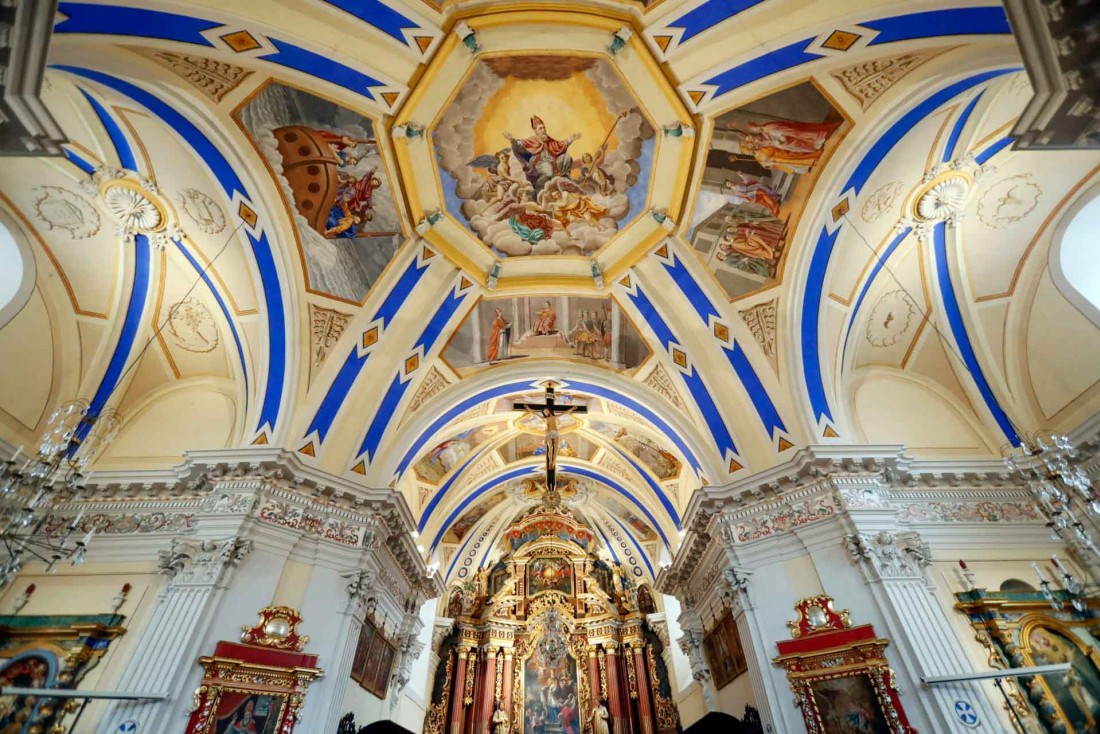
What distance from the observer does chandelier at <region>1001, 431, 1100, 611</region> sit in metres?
5.82

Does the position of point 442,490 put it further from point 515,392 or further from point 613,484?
point 613,484

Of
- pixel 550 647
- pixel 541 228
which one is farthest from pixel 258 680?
pixel 550 647

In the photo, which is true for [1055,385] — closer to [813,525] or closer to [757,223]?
[813,525]

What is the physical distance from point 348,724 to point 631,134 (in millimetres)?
10738

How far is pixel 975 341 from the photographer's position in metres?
9.47

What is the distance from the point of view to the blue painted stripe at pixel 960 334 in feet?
29.6

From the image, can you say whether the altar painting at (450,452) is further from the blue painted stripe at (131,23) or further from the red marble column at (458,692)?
the blue painted stripe at (131,23)

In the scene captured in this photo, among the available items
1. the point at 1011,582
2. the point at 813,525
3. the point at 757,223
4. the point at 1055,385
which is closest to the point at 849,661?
the point at 813,525

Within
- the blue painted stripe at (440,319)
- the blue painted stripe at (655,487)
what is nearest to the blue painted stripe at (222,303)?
the blue painted stripe at (440,319)

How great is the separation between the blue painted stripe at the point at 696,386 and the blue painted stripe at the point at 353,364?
427 cm

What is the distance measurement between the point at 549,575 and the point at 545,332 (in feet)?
38.0

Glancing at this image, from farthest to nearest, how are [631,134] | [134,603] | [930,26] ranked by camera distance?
1. [631,134]
2. [134,603]
3. [930,26]

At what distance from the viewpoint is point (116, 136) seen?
24.5 ft

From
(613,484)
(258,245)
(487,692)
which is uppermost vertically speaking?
(613,484)
